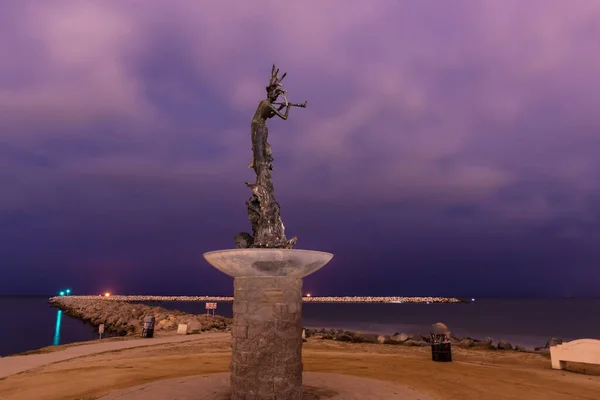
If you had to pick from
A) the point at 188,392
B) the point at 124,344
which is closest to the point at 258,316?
the point at 188,392

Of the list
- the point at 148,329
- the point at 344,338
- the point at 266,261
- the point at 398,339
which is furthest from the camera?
the point at 344,338

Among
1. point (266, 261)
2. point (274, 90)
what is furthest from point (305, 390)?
point (274, 90)

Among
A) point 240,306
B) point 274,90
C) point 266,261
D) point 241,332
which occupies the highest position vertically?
point 274,90

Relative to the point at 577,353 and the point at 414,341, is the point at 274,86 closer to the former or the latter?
the point at 577,353

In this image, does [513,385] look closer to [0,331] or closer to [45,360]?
[45,360]

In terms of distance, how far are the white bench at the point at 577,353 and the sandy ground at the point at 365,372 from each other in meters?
0.38

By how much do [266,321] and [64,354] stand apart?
11.1m

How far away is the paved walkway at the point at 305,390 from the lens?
7828mm

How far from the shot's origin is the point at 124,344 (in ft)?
55.3

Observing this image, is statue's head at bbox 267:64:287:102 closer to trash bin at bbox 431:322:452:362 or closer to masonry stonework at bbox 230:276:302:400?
masonry stonework at bbox 230:276:302:400

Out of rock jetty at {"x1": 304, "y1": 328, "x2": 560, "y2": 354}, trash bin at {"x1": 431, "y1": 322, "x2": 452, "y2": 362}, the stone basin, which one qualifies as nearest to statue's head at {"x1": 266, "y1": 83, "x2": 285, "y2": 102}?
the stone basin

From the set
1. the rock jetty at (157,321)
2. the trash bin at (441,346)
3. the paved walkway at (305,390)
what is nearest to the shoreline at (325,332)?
the rock jetty at (157,321)

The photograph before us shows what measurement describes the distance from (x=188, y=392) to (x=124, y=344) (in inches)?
397

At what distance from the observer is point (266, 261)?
7.12 metres
